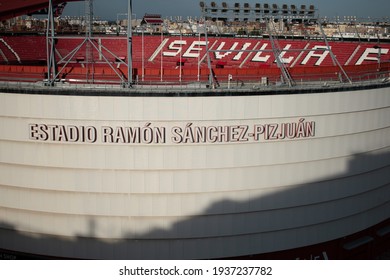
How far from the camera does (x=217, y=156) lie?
905 inches

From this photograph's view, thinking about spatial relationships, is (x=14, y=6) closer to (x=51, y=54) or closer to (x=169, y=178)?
(x=51, y=54)

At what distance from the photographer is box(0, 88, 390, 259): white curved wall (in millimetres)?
22391

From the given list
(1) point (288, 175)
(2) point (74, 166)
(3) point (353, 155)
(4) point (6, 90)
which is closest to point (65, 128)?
(2) point (74, 166)

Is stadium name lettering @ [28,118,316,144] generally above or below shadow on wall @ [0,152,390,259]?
above

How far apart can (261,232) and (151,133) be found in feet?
24.1

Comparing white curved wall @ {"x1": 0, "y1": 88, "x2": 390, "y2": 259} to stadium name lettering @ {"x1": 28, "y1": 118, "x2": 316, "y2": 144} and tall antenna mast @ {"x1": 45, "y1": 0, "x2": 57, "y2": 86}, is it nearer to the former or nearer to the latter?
stadium name lettering @ {"x1": 28, "y1": 118, "x2": 316, "y2": 144}

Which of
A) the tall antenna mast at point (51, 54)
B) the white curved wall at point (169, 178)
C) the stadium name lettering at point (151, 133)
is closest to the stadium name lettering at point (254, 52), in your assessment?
the tall antenna mast at point (51, 54)

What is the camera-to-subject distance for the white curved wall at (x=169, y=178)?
22391mm

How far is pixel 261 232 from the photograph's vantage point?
24453 millimetres

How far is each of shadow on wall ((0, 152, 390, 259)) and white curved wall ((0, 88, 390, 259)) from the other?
0.18 feet

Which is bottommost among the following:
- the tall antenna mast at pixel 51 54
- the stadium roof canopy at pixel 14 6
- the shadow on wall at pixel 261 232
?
the shadow on wall at pixel 261 232

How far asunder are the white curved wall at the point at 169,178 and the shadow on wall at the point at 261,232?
0.18ft

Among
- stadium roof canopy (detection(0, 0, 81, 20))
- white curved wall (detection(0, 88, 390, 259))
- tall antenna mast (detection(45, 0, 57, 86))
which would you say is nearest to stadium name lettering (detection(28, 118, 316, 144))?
white curved wall (detection(0, 88, 390, 259))

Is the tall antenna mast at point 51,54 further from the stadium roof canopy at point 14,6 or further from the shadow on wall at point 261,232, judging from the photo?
the stadium roof canopy at point 14,6
